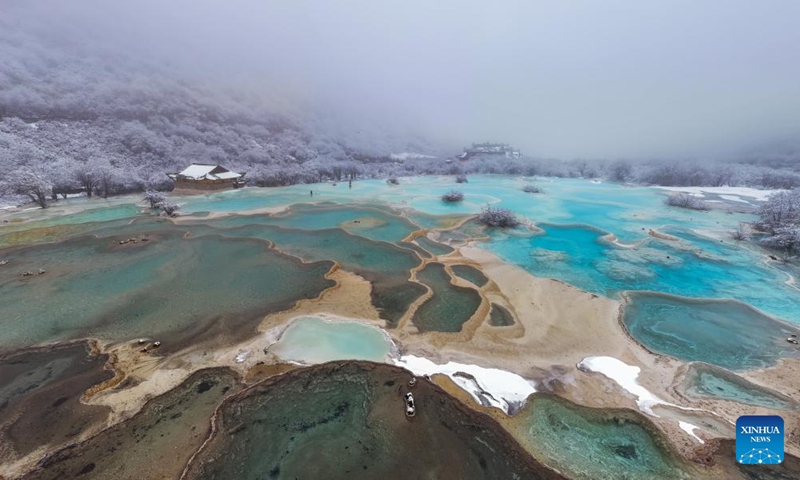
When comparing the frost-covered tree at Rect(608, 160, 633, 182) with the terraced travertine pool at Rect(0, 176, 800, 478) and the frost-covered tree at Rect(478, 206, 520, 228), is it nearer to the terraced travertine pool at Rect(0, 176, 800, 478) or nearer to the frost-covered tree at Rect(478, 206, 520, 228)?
the terraced travertine pool at Rect(0, 176, 800, 478)

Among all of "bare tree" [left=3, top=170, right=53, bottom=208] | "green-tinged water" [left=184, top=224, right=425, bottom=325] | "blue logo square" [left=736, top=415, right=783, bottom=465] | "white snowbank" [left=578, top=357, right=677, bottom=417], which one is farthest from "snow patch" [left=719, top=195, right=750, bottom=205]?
"bare tree" [left=3, top=170, right=53, bottom=208]

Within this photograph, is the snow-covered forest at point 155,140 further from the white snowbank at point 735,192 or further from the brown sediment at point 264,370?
the brown sediment at point 264,370

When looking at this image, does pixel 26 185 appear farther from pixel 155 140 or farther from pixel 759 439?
pixel 759 439

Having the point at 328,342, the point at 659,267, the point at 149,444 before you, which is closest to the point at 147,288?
the point at 149,444

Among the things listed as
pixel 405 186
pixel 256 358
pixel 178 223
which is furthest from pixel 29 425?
pixel 405 186

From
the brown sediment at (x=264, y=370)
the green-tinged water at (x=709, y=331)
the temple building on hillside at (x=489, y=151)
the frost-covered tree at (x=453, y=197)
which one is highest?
the temple building on hillside at (x=489, y=151)

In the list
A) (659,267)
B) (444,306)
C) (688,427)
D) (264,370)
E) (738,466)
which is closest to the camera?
(738,466)

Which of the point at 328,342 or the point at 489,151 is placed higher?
the point at 489,151

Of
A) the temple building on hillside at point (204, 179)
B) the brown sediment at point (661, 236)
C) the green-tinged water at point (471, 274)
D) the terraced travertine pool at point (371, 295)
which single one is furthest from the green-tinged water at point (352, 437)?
the temple building on hillside at point (204, 179)
